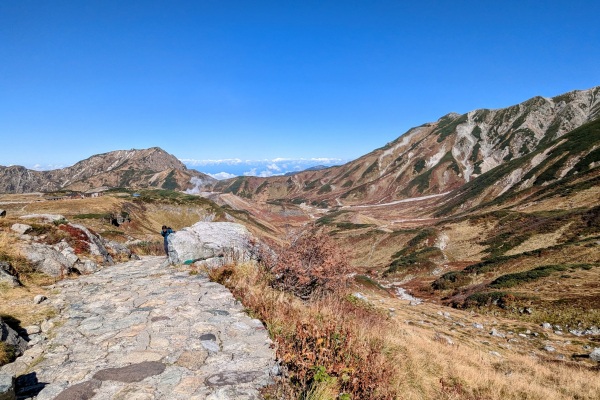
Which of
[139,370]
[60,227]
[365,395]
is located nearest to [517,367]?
[365,395]

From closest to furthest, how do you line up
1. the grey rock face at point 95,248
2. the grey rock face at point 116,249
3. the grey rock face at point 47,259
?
1. the grey rock face at point 47,259
2. the grey rock face at point 95,248
3. the grey rock face at point 116,249

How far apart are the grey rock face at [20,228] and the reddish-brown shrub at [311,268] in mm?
10549

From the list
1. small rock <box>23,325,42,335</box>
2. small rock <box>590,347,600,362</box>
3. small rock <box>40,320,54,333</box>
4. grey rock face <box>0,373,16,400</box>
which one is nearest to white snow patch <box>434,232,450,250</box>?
small rock <box>590,347,600,362</box>

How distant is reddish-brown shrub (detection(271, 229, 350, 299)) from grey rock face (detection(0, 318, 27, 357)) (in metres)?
6.02

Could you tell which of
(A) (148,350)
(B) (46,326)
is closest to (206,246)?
(B) (46,326)

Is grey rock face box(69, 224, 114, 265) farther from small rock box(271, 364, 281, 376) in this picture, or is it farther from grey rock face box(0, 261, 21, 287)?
small rock box(271, 364, 281, 376)

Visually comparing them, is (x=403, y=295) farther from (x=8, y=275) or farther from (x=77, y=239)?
(x=8, y=275)

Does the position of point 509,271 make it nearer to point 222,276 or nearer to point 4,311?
point 222,276

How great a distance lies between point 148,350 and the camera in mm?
6004

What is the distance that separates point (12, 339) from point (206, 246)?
8243 mm

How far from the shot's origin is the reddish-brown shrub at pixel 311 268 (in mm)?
10266

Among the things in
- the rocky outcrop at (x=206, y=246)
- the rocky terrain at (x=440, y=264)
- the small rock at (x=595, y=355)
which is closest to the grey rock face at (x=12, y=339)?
the rocky terrain at (x=440, y=264)

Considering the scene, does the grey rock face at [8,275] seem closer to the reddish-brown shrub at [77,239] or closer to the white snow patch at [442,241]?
the reddish-brown shrub at [77,239]

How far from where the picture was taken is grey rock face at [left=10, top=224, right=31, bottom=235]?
13.2 meters
